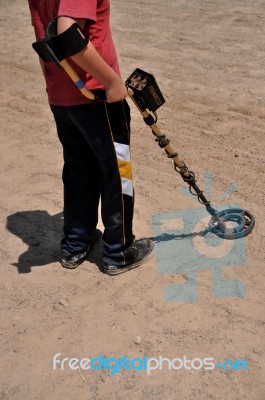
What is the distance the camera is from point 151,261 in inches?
129

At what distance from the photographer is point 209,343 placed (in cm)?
270

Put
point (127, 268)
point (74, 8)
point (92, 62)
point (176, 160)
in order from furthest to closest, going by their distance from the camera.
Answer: point (127, 268)
point (176, 160)
point (92, 62)
point (74, 8)

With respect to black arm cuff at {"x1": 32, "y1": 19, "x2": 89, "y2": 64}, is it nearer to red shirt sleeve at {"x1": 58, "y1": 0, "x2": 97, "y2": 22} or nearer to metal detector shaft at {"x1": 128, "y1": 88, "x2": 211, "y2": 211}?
red shirt sleeve at {"x1": 58, "y1": 0, "x2": 97, "y2": 22}

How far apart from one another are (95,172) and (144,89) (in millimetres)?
602

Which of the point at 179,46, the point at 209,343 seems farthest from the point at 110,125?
the point at 179,46

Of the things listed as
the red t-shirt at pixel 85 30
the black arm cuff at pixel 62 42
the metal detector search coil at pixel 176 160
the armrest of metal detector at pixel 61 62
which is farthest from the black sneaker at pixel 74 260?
the black arm cuff at pixel 62 42

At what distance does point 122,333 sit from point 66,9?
165 centimetres

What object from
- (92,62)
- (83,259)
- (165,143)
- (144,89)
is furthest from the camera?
(83,259)

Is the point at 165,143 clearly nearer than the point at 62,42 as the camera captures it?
No

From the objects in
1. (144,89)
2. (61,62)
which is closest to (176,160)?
(144,89)

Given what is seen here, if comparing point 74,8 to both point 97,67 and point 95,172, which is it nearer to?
point 97,67

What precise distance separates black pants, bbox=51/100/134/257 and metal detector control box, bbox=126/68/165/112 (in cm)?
9

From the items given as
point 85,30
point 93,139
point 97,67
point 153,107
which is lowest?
point 93,139

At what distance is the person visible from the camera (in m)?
2.42
